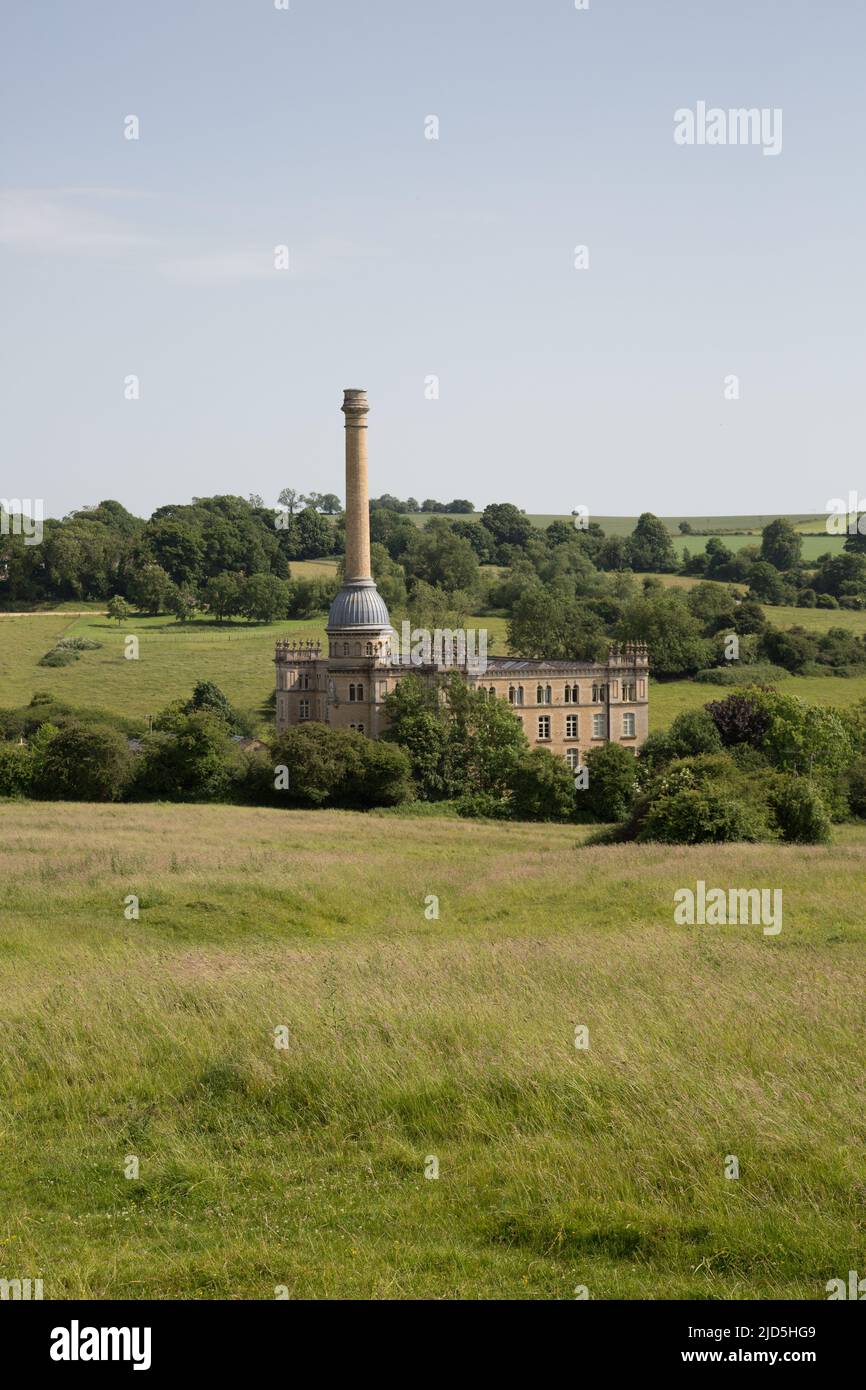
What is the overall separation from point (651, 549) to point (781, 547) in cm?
1760

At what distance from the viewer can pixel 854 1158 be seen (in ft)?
38.4

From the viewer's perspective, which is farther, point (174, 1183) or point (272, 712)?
point (272, 712)

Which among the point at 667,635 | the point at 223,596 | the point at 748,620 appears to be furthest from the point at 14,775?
the point at 748,620

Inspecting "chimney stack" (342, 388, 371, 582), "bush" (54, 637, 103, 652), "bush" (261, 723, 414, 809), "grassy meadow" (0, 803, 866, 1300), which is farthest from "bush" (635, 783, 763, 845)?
"bush" (54, 637, 103, 652)

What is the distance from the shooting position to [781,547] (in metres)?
177

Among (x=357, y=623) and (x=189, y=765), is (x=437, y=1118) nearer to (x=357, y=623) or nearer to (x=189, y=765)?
(x=189, y=765)

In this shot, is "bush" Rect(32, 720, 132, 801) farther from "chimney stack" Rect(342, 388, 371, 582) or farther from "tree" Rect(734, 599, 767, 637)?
"tree" Rect(734, 599, 767, 637)

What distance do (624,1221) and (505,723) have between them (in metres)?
67.4

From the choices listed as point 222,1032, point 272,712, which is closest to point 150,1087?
point 222,1032

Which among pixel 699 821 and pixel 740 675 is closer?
pixel 699 821

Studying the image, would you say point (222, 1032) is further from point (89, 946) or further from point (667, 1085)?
point (89, 946)

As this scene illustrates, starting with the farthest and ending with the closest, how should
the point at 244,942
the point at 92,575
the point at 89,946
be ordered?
the point at 92,575 → the point at 244,942 → the point at 89,946

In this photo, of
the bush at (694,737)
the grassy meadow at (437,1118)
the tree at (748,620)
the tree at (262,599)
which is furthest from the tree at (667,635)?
the grassy meadow at (437,1118)

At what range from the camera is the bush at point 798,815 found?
48781 mm
